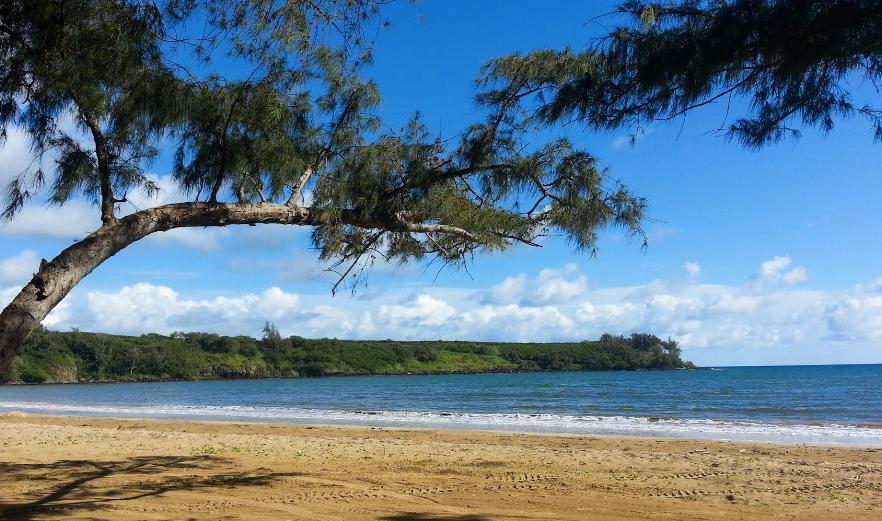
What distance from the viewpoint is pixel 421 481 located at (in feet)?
26.0

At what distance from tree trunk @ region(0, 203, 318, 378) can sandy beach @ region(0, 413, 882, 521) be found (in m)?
2.41

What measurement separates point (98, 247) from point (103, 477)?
4557 millimetres

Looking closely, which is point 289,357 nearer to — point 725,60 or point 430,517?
point 430,517

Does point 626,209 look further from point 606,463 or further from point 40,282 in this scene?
point 606,463

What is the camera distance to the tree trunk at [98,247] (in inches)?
154

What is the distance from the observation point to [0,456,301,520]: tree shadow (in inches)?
238

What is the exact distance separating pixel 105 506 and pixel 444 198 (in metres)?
4.02

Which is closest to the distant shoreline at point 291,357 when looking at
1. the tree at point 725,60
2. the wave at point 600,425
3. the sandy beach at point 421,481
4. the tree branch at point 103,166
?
the wave at point 600,425

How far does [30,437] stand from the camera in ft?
44.0

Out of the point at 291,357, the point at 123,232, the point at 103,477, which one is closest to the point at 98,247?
the point at 123,232

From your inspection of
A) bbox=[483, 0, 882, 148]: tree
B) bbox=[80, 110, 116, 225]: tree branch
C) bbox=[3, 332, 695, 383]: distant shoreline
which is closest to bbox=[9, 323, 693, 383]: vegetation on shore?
bbox=[3, 332, 695, 383]: distant shoreline

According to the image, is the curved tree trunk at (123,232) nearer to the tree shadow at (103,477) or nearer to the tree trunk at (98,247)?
the tree trunk at (98,247)

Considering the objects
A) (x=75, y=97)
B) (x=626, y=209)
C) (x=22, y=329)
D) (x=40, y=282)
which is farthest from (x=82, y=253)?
(x=626, y=209)

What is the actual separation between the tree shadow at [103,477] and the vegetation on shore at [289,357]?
64776 mm
